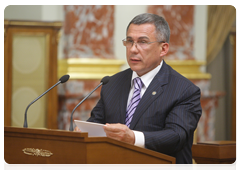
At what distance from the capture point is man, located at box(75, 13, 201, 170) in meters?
2.17

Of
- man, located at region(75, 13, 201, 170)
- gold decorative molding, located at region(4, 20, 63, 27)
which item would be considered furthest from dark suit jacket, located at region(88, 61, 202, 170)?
gold decorative molding, located at region(4, 20, 63, 27)

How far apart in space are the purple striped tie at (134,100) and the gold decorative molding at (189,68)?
9.45 ft

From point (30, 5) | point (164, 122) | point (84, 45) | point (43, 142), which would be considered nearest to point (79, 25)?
point (84, 45)

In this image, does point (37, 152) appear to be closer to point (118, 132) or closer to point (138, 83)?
point (118, 132)

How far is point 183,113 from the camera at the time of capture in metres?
2.23

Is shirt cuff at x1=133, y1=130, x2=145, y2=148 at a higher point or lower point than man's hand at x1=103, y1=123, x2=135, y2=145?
lower

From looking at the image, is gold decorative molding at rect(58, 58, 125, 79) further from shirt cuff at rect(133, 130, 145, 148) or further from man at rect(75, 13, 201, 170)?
shirt cuff at rect(133, 130, 145, 148)

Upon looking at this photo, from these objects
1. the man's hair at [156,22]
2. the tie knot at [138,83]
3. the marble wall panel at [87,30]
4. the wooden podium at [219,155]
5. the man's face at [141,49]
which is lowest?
the wooden podium at [219,155]

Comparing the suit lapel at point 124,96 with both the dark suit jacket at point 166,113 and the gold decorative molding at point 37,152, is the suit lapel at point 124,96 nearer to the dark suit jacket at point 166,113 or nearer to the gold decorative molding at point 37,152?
the dark suit jacket at point 166,113

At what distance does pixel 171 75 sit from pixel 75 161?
3.28 feet

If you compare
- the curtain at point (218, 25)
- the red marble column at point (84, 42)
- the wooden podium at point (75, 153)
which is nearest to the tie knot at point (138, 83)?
the wooden podium at point (75, 153)

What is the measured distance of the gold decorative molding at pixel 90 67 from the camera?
5.01 meters

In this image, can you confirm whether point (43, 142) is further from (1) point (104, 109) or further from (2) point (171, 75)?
(2) point (171, 75)
